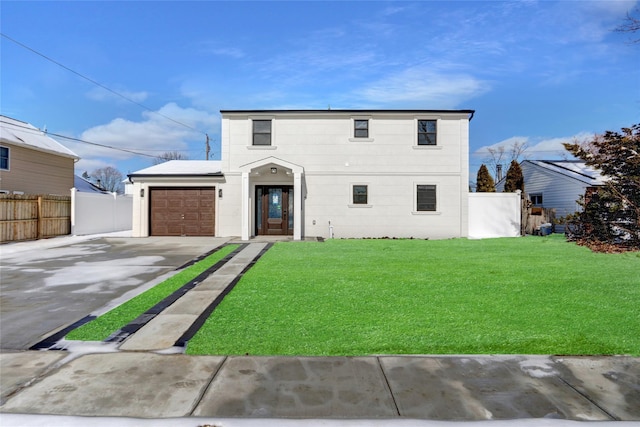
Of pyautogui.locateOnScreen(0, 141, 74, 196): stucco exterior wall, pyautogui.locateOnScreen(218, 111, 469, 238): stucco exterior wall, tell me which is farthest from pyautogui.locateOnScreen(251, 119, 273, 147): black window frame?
pyautogui.locateOnScreen(0, 141, 74, 196): stucco exterior wall

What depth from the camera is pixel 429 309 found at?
211 inches

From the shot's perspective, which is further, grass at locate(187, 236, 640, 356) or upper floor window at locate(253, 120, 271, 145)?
upper floor window at locate(253, 120, 271, 145)

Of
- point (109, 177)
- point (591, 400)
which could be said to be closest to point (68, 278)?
point (591, 400)

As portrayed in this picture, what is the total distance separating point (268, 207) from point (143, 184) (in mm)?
5932

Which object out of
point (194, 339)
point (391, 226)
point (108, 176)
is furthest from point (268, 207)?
point (108, 176)

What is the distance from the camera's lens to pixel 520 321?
189 inches

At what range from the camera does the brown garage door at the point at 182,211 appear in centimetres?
1711

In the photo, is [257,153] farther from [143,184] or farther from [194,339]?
[194,339]

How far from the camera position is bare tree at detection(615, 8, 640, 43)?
483 inches

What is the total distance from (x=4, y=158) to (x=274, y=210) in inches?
565

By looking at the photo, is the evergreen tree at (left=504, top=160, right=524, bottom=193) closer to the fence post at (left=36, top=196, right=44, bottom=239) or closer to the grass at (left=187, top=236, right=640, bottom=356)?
the grass at (left=187, top=236, right=640, bottom=356)

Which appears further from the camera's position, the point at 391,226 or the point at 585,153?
the point at 391,226

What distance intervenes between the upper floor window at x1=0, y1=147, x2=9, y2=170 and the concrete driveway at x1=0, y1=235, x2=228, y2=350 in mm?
6952

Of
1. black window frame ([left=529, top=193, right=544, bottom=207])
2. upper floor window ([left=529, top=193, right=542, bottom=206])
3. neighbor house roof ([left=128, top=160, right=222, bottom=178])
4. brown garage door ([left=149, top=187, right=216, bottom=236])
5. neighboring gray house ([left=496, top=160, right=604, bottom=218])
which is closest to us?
neighbor house roof ([left=128, top=160, right=222, bottom=178])
